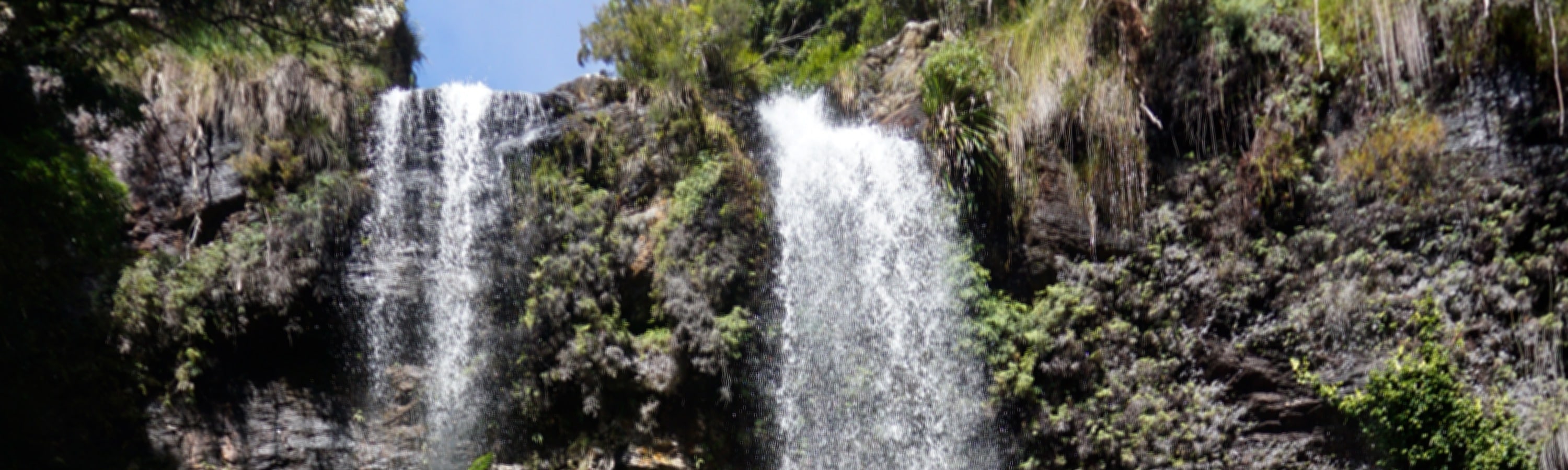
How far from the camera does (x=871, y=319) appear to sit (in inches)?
283

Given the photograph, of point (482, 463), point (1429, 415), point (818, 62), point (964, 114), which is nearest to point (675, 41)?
point (818, 62)

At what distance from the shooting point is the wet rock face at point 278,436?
668 centimetres

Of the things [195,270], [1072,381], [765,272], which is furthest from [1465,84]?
[195,270]

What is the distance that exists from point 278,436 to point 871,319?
4.64 meters

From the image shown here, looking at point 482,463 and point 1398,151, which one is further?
point 482,463

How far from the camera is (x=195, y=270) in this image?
6879 mm

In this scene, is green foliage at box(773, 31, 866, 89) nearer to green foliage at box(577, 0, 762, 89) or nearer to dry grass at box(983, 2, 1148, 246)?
green foliage at box(577, 0, 762, 89)

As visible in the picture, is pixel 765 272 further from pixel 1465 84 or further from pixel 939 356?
pixel 1465 84

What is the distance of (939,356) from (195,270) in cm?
575

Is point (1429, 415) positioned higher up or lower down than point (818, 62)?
lower down

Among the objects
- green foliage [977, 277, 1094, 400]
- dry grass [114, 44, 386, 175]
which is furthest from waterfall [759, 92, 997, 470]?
dry grass [114, 44, 386, 175]

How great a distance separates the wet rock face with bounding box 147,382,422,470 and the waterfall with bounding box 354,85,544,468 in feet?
0.60

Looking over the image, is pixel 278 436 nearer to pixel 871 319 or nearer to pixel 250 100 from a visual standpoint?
pixel 250 100

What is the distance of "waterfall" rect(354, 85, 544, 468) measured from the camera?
7.12 metres
